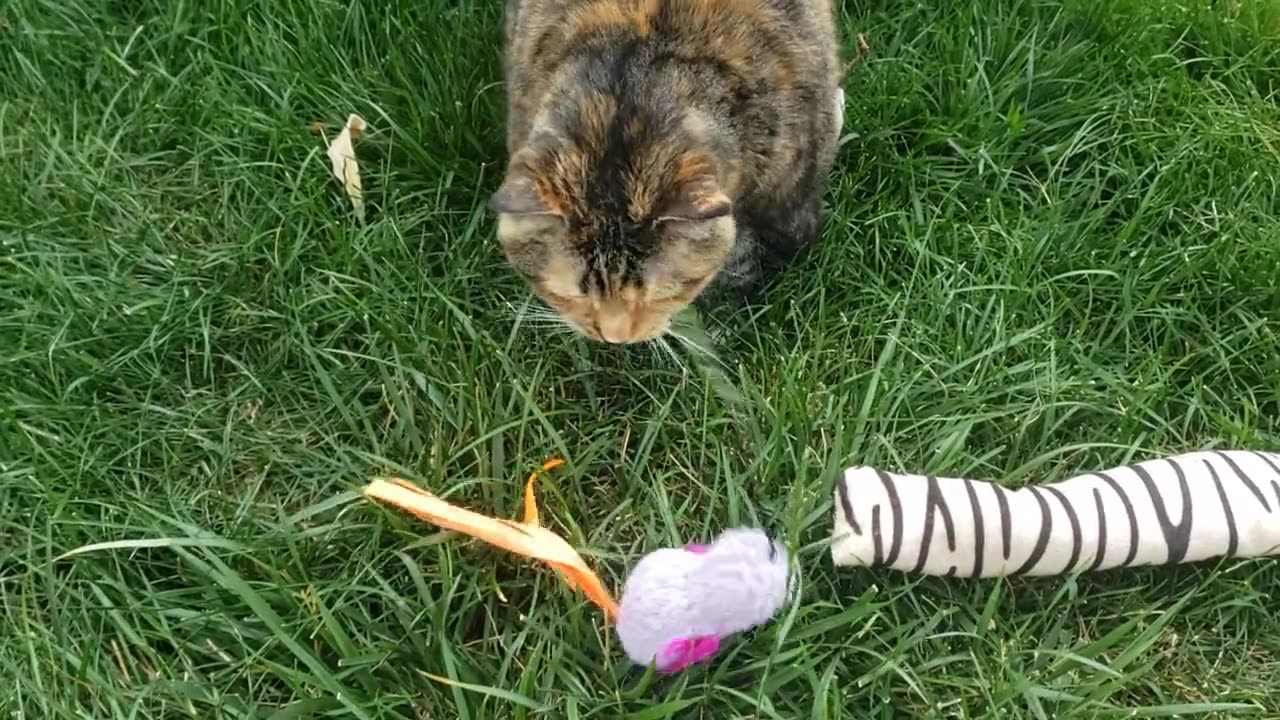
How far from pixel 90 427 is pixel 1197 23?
2.35 m

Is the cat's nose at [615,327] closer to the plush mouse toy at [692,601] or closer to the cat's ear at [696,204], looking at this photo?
the cat's ear at [696,204]

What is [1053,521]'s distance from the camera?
4.78 ft

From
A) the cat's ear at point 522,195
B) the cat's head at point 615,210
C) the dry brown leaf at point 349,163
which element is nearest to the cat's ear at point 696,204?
the cat's head at point 615,210

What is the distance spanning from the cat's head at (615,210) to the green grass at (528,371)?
0.69 feet

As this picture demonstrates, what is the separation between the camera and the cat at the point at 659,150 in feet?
4.82

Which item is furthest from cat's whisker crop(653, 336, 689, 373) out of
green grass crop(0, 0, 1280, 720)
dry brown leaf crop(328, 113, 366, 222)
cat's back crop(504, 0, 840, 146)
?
dry brown leaf crop(328, 113, 366, 222)

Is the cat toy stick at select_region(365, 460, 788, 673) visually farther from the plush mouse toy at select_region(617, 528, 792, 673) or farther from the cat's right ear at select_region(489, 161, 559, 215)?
the cat's right ear at select_region(489, 161, 559, 215)

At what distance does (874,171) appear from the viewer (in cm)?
202

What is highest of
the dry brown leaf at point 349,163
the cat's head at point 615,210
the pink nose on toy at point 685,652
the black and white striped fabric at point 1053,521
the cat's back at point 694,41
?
the cat's back at point 694,41

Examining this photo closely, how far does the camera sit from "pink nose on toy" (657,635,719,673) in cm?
136

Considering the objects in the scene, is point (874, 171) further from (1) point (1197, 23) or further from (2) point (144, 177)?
(2) point (144, 177)

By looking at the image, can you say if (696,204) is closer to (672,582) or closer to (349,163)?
(672,582)

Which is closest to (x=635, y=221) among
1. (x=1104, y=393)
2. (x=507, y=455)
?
(x=507, y=455)

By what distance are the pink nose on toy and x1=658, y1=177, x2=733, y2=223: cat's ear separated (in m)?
0.59
